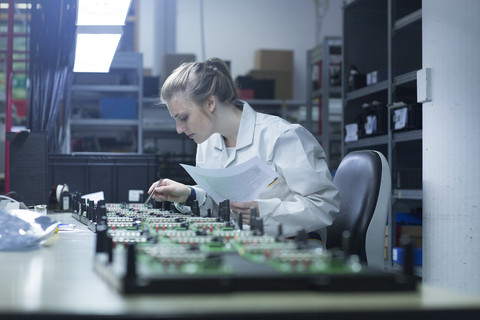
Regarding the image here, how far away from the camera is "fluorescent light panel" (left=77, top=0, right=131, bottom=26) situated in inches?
91.0

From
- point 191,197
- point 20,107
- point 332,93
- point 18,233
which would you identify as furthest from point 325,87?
point 18,233

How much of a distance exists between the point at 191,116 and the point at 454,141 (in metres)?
1.20

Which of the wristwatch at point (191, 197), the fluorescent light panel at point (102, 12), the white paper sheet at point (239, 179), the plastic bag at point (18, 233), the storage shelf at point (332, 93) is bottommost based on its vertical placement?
the plastic bag at point (18, 233)

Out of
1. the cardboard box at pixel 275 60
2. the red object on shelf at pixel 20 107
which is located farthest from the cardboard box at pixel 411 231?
the red object on shelf at pixel 20 107

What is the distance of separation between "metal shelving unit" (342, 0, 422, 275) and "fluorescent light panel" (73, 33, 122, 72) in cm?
190

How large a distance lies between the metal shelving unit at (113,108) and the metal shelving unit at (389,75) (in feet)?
7.31

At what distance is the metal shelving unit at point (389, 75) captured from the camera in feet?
12.6

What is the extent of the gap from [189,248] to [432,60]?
2.13 m

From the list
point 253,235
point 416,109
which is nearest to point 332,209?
point 253,235

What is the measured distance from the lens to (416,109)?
3.61 metres

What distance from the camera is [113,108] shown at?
5785 millimetres

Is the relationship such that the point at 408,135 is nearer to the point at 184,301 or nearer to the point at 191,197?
the point at 191,197

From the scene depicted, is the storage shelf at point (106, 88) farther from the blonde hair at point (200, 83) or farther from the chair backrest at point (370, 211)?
the chair backrest at point (370, 211)

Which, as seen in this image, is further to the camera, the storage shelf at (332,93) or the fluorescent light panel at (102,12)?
the storage shelf at (332,93)
